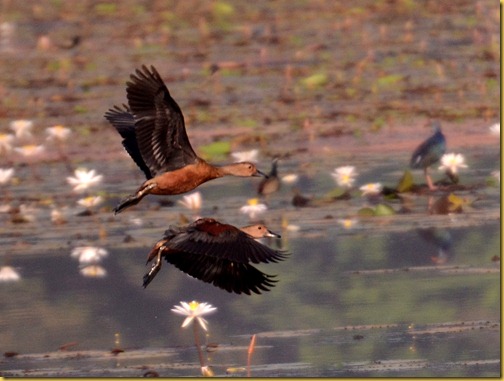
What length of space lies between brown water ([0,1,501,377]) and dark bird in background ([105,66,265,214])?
80 centimetres

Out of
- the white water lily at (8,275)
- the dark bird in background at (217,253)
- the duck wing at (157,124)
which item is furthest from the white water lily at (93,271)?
the dark bird in background at (217,253)

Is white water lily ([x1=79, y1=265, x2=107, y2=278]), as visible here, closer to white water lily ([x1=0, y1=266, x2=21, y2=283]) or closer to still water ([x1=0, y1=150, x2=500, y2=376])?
still water ([x1=0, y1=150, x2=500, y2=376])

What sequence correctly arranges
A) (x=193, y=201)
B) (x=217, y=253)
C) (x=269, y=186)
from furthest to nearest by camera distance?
(x=269, y=186), (x=193, y=201), (x=217, y=253)

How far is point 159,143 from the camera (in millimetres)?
6938

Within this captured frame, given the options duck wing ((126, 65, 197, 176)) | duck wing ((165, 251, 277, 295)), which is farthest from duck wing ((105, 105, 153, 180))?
duck wing ((165, 251, 277, 295))

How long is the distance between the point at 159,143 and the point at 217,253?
35.5 inches

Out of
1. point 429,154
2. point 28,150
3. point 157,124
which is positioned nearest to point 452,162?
point 429,154

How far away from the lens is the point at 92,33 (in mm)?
16312

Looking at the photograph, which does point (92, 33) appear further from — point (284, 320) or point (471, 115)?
point (284, 320)

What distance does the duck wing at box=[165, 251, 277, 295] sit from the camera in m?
6.57

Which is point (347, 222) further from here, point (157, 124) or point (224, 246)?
point (224, 246)

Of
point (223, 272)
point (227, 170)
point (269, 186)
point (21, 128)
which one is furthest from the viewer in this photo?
point (21, 128)

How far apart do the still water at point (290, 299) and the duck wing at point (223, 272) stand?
16.4 inches

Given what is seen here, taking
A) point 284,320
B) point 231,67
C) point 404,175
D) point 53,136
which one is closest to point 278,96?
point 231,67
